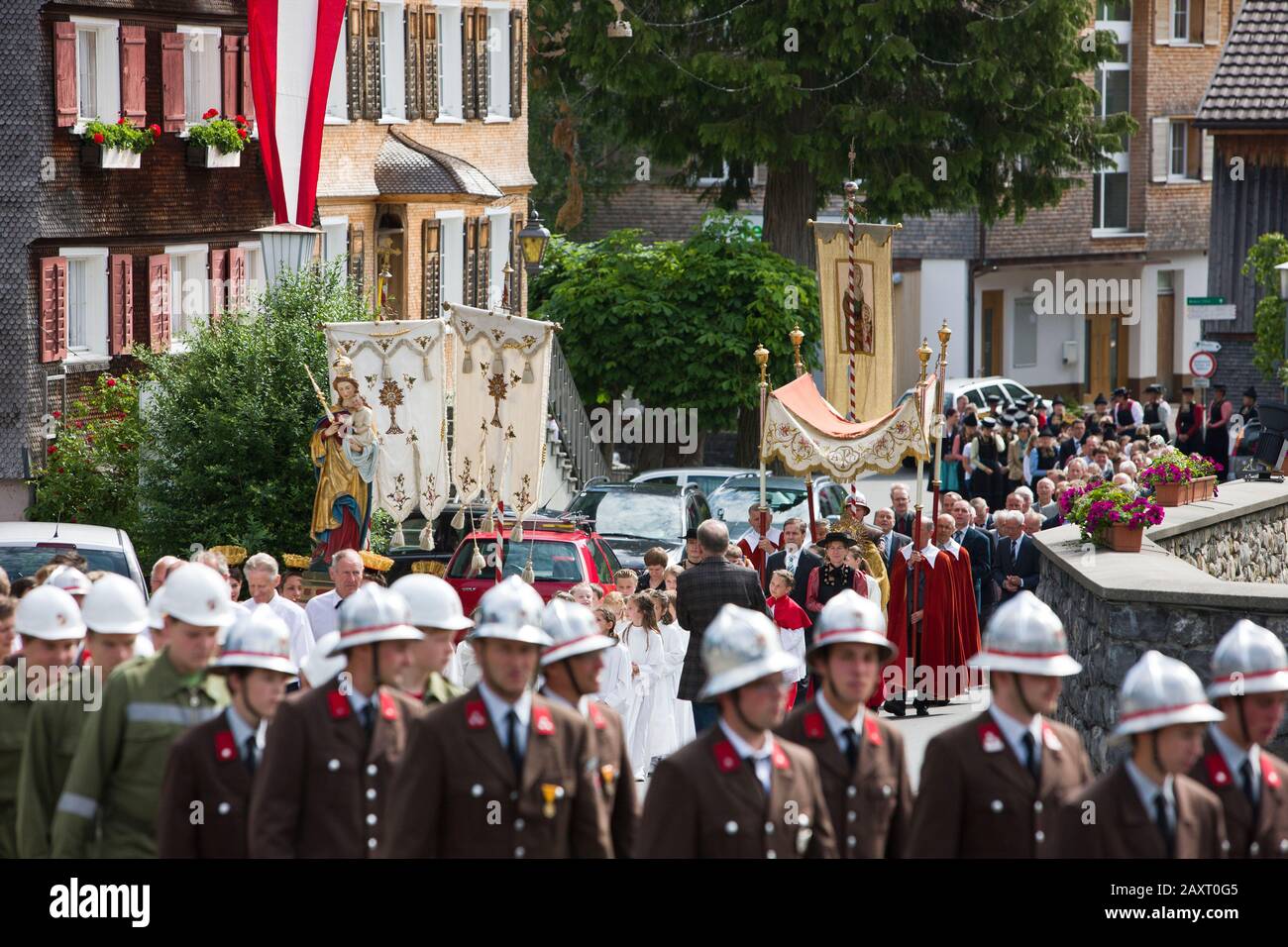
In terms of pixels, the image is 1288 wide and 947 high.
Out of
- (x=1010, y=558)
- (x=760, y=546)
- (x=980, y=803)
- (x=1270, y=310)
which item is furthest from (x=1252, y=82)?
(x=980, y=803)

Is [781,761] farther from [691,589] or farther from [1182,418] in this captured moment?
[1182,418]

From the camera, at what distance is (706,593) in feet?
51.7

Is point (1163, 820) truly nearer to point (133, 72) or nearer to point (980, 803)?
point (980, 803)

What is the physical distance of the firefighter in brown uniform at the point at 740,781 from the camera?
7.55 m

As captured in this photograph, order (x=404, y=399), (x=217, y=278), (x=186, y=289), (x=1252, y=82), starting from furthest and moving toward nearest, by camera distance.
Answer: (x=1252, y=82) < (x=217, y=278) < (x=186, y=289) < (x=404, y=399)

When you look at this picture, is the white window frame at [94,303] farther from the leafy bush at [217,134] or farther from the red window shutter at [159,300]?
the leafy bush at [217,134]

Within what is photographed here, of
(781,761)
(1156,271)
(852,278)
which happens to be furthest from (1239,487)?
(1156,271)

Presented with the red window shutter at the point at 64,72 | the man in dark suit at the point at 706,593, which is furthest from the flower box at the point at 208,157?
the man in dark suit at the point at 706,593

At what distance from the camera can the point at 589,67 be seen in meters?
37.7

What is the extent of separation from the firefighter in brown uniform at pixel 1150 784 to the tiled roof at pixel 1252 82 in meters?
31.8

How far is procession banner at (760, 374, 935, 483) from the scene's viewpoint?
21547 mm

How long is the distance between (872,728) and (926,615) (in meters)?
11.5

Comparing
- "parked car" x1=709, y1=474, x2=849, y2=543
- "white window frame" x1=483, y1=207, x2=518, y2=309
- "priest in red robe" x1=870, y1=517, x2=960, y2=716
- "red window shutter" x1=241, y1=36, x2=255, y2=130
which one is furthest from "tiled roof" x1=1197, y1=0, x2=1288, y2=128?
"priest in red robe" x1=870, y1=517, x2=960, y2=716
